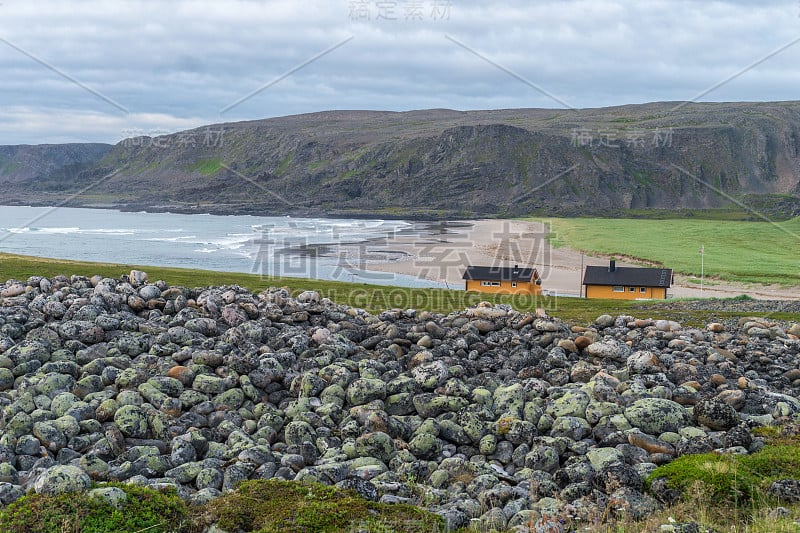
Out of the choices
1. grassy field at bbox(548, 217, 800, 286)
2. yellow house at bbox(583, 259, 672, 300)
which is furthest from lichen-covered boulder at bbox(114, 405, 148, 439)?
grassy field at bbox(548, 217, 800, 286)

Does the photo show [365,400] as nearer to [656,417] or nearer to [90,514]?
[656,417]

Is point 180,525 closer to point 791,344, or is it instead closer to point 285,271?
point 791,344

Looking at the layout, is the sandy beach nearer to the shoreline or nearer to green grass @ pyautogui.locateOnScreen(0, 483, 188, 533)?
the shoreline

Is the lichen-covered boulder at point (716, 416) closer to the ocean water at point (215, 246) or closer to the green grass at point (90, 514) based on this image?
the green grass at point (90, 514)

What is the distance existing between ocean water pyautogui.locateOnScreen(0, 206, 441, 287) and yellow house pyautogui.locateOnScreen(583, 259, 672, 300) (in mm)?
14110

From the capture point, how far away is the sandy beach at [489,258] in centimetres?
6512

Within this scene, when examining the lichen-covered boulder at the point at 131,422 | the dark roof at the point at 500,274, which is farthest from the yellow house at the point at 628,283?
the lichen-covered boulder at the point at 131,422

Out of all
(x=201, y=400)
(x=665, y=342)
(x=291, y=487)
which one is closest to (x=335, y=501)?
(x=291, y=487)

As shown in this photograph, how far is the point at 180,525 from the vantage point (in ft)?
23.2

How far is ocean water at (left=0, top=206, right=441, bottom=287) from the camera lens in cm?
7119

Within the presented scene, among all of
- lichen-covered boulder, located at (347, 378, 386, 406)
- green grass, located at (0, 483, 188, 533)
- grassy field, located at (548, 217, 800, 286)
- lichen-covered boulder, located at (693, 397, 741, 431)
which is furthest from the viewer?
grassy field, located at (548, 217, 800, 286)

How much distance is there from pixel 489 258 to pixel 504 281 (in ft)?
113

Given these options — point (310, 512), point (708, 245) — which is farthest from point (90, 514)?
point (708, 245)

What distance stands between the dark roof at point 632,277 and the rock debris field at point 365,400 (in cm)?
3973
